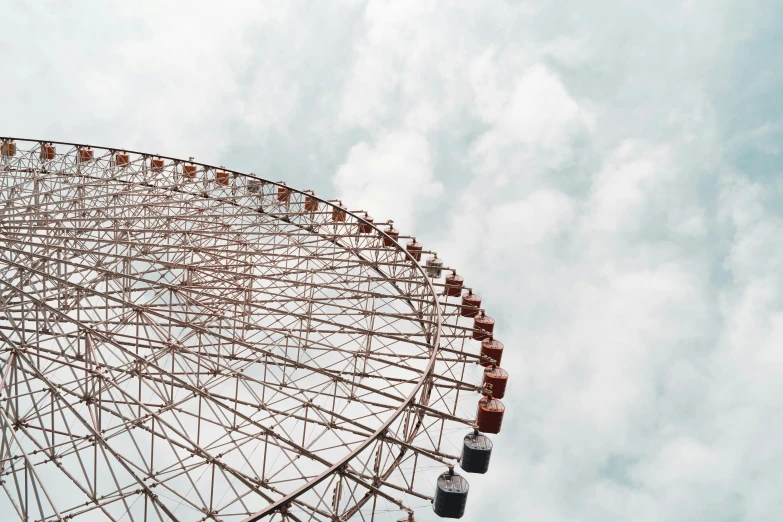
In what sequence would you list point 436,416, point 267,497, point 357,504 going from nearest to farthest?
point 267,497 → point 357,504 → point 436,416

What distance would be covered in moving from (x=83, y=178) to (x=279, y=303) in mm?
25464

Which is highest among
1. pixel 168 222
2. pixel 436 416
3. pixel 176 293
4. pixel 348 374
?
pixel 168 222

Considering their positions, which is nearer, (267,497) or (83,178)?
(267,497)

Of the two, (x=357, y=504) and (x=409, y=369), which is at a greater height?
(x=409, y=369)

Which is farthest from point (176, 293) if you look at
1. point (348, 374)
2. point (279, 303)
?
point (348, 374)

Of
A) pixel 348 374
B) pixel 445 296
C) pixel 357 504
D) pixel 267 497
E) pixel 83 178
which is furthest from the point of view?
pixel 83 178

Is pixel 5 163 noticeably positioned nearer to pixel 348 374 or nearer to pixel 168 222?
pixel 168 222

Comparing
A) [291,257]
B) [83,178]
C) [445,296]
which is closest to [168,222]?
[291,257]

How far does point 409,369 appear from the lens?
24.5m

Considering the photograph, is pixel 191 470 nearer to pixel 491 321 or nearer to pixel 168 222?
pixel 491 321

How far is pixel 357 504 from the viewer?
17.6 m

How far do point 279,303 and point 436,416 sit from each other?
1294 centimetres

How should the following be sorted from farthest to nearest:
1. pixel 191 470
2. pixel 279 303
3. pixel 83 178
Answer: pixel 83 178 < pixel 279 303 < pixel 191 470

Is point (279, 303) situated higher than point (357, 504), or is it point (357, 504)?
point (279, 303)
